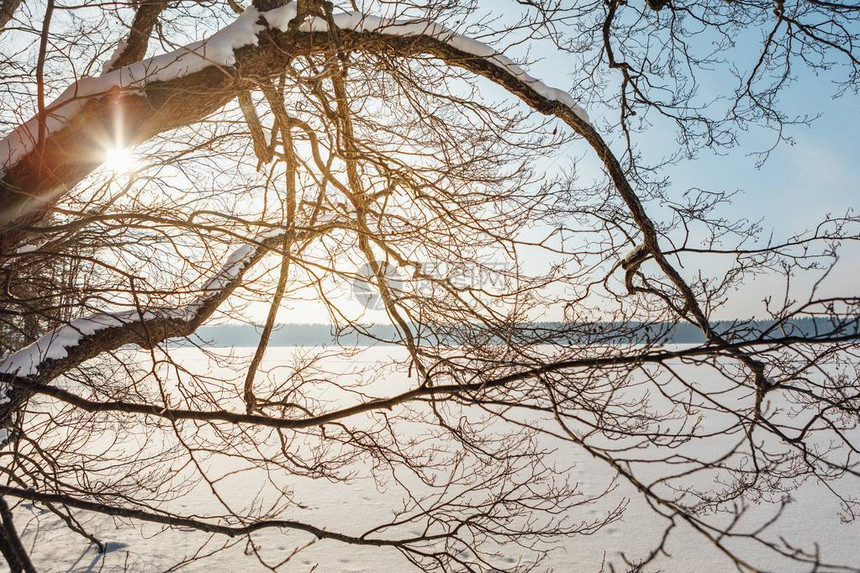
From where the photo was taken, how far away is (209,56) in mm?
2748

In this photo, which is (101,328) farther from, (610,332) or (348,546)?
(348,546)

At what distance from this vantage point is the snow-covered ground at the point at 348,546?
5.93 metres

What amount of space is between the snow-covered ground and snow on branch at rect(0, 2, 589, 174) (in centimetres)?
299

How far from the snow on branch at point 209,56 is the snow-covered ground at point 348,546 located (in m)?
2.99

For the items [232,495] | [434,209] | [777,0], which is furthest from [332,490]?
[777,0]

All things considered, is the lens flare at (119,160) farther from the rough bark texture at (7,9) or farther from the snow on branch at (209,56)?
the rough bark texture at (7,9)

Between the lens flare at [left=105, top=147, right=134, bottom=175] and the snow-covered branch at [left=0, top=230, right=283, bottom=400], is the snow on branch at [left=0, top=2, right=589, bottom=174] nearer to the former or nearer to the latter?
the lens flare at [left=105, top=147, right=134, bottom=175]

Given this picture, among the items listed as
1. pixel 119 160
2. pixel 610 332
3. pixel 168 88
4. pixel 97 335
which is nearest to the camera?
pixel 610 332

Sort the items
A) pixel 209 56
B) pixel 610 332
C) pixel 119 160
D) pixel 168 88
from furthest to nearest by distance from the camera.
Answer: pixel 119 160, pixel 209 56, pixel 168 88, pixel 610 332

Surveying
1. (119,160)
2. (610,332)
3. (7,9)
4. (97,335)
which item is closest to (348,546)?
(97,335)

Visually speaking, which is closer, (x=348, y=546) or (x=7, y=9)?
(x=7, y=9)

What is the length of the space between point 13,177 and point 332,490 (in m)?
7.46

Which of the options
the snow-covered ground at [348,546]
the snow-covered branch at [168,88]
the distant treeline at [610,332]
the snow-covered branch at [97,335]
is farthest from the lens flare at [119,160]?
the snow-covered ground at [348,546]

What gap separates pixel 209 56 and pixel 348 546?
6.03m
